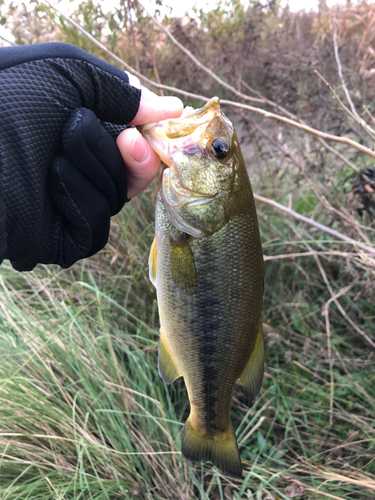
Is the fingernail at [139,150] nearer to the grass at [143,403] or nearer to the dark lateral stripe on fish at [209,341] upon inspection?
the dark lateral stripe on fish at [209,341]

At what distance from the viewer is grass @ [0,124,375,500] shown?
2.07 meters

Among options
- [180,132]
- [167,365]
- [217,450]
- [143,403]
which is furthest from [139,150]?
[143,403]

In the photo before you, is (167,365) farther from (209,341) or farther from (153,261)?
(153,261)

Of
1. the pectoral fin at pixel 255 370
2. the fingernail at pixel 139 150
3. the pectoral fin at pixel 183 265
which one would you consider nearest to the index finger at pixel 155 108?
the fingernail at pixel 139 150

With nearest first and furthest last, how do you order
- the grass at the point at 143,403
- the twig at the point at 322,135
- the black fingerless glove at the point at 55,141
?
1. the black fingerless glove at the point at 55,141
2. the twig at the point at 322,135
3. the grass at the point at 143,403

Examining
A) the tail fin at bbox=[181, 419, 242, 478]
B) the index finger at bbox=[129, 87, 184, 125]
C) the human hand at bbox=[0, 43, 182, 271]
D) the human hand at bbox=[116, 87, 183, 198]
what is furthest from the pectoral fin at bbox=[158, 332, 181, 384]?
the index finger at bbox=[129, 87, 184, 125]

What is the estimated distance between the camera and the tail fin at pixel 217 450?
156 centimetres

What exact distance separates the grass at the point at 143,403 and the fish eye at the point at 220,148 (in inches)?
43.7

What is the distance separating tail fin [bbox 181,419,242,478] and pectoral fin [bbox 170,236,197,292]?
0.70 meters

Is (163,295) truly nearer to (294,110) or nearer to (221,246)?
(221,246)

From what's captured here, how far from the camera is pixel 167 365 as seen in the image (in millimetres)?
1608

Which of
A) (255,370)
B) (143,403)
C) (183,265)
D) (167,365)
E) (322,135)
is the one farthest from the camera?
(143,403)

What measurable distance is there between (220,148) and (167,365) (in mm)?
970

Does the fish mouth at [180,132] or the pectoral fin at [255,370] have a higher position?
the fish mouth at [180,132]
